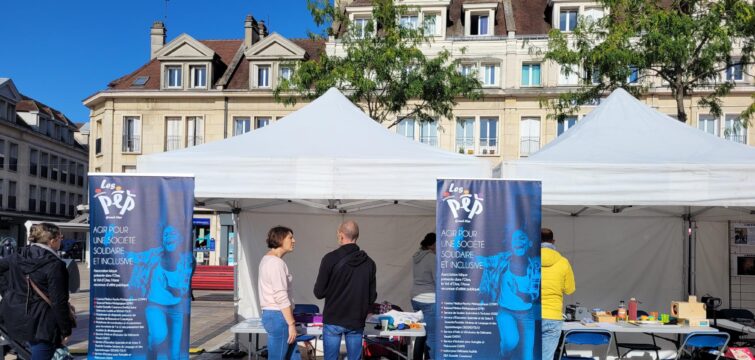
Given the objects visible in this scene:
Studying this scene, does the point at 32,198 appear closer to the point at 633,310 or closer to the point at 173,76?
the point at 173,76

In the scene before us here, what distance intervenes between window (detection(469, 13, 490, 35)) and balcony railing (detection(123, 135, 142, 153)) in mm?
15642

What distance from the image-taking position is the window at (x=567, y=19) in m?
26.1

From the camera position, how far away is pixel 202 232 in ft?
101

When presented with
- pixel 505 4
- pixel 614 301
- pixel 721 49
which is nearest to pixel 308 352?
pixel 614 301

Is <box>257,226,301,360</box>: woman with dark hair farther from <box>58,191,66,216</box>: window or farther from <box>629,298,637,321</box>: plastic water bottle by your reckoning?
<box>58,191,66,216</box>: window

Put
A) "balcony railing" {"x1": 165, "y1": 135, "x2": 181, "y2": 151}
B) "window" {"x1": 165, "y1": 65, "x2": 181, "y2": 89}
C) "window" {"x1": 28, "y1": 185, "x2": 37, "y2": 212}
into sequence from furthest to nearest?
"window" {"x1": 28, "y1": 185, "x2": 37, "y2": 212}
"window" {"x1": 165, "y1": 65, "x2": 181, "y2": 89}
"balcony railing" {"x1": 165, "y1": 135, "x2": 181, "y2": 151}

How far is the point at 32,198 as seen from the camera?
45.2 meters

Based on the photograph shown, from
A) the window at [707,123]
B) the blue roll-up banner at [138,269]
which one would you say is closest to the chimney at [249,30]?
the window at [707,123]

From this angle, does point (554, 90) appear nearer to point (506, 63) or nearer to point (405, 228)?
point (506, 63)

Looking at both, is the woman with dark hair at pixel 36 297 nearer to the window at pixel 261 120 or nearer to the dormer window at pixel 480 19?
the dormer window at pixel 480 19

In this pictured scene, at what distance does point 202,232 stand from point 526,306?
2690 centimetres

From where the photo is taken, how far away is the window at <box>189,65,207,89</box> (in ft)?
95.3

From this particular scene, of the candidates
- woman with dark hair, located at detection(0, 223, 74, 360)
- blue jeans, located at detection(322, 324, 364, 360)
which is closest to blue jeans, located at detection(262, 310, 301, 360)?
blue jeans, located at detection(322, 324, 364, 360)

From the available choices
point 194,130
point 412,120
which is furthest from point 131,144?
point 412,120
